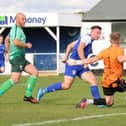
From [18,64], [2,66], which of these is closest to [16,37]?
[18,64]

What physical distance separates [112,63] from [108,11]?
33868 millimetres

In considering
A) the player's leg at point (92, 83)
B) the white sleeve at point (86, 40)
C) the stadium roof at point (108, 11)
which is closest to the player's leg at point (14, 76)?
the player's leg at point (92, 83)

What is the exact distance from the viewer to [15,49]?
543 inches

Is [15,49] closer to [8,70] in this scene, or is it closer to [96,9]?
[8,70]

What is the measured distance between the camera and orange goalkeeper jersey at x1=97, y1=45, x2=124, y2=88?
12.2 meters

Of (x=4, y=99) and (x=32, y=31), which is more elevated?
(x=32, y=31)

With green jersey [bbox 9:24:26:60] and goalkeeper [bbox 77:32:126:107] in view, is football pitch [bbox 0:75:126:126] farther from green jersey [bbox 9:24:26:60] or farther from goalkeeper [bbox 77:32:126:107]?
green jersey [bbox 9:24:26:60]

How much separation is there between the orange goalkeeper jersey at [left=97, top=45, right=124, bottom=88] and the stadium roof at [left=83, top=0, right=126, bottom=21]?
3141cm

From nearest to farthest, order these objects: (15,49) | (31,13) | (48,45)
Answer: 1. (15,49)
2. (31,13)
3. (48,45)

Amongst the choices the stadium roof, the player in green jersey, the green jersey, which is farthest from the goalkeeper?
the stadium roof

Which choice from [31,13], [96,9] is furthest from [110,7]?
[31,13]

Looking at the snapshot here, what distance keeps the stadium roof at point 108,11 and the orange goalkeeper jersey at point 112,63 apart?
31.4 meters

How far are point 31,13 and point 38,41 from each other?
6648 millimetres

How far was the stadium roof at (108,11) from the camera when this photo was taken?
44438 millimetres
